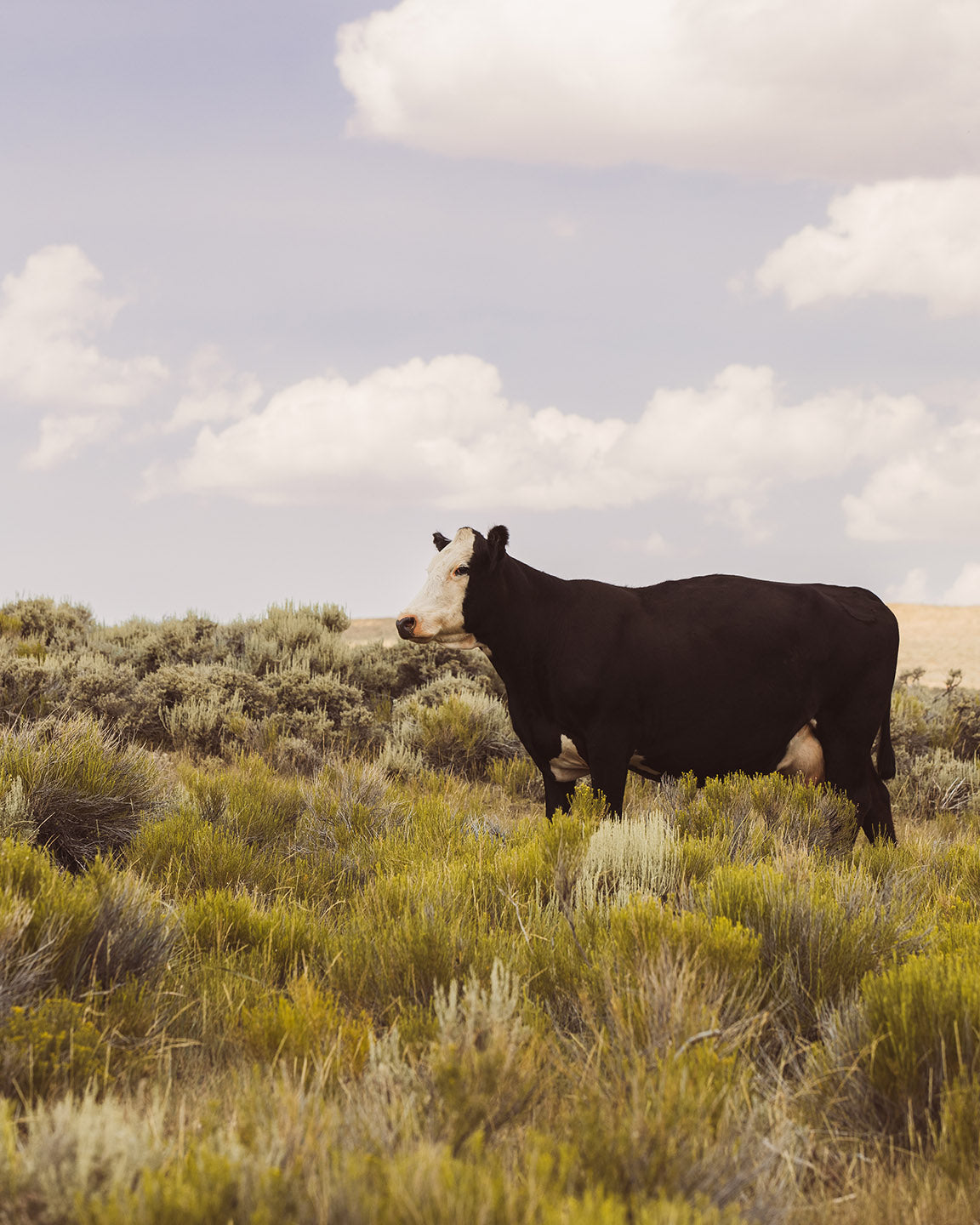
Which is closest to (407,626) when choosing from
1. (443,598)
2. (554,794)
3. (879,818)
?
(443,598)

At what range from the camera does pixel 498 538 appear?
6.07 metres

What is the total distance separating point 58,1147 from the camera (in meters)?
1.97

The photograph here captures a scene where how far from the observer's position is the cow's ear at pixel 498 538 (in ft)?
19.7

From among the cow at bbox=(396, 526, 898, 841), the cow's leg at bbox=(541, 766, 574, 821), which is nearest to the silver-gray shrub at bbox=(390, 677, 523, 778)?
the cow's leg at bbox=(541, 766, 574, 821)

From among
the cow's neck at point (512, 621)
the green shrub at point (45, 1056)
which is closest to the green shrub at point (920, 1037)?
the green shrub at point (45, 1056)

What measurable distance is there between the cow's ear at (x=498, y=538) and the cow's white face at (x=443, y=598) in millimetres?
130

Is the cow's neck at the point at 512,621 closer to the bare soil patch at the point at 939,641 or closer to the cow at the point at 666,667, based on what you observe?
the cow at the point at 666,667

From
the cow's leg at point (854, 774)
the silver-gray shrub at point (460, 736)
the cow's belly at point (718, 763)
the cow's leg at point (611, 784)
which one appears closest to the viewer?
the cow's leg at point (611, 784)

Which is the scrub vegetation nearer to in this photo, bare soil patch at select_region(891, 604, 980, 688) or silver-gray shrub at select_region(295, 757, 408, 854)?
silver-gray shrub at select_region(295, 757, 408, 854)

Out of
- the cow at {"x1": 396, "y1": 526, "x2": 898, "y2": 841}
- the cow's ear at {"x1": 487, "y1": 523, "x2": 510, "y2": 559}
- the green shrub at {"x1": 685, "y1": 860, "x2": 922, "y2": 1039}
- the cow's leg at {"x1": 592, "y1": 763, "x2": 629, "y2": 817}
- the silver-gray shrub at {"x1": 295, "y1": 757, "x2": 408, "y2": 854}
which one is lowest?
the silver-gray shrub at {"x1": 295, "y1": 757, "x2": 408, "y2": 854}

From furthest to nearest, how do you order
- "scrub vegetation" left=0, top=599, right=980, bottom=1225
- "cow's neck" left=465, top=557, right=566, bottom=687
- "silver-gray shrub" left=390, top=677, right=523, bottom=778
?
1. "silver-gray shrub" left=390, top=677, right=523, bottom=778
2. "cow's neck" left=465, top=557, right=566, bottom=687
3. "scrub vegetation" left=0, top=599, right=980, bottom=1225

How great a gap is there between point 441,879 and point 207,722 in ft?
20.6

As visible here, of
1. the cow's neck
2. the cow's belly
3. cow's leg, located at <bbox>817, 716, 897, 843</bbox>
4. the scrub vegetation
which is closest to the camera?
the scrub vegetation

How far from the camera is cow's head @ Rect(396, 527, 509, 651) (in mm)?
6035
